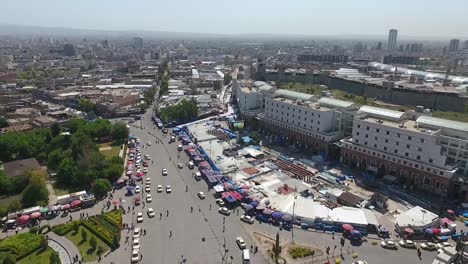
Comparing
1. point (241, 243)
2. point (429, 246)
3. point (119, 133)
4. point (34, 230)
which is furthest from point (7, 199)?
point (429, 246)

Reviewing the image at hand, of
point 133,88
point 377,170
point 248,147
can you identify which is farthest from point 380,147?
point 133,88

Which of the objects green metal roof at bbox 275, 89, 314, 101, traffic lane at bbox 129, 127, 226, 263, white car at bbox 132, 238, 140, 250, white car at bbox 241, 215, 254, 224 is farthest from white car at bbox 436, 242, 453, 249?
green metal roof at bbox 275, 89, 314, 101

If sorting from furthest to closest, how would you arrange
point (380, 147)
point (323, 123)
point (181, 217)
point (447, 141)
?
point (323, 123), point (380, 147), point (447, 141), point (181, 217)

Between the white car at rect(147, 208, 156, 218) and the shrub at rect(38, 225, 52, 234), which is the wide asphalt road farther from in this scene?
the shrub at rect(38, 225, 52, 234)

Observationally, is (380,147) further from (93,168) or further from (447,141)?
(93,168)

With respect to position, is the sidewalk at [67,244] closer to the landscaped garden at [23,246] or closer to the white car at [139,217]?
the landscaped garden at [23,246]

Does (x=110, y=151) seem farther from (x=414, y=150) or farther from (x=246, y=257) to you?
(x=414, y=150)

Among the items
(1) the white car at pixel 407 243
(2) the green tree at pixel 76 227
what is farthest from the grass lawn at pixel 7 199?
(1) the white car at pixel 407 243
